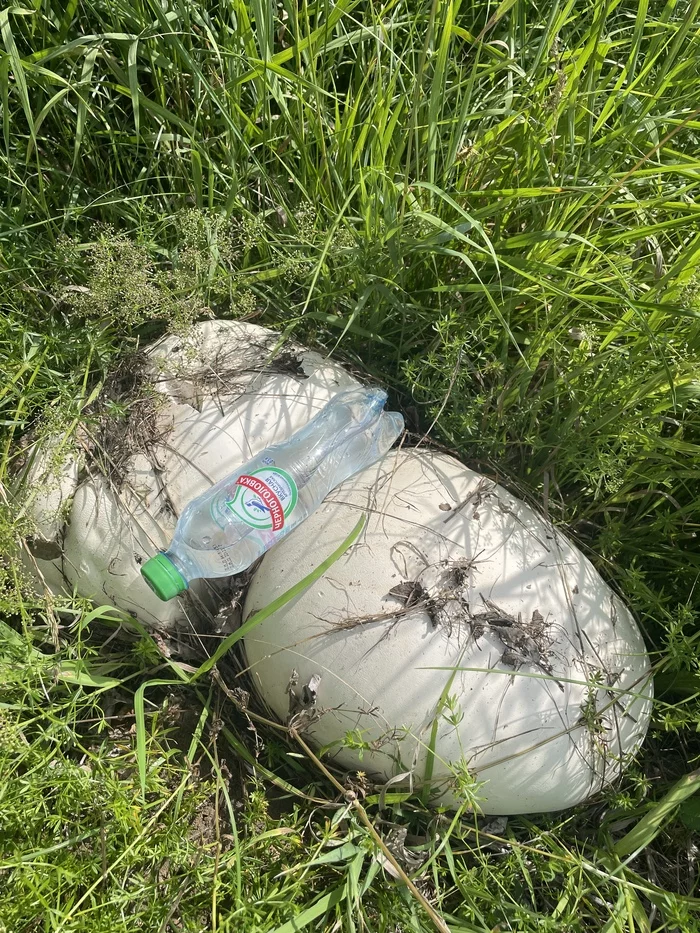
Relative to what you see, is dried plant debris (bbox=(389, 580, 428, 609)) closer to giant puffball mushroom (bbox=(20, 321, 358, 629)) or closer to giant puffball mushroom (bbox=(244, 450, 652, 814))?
giant puffball mushroom (bbox=(244, 450, 652, 814))

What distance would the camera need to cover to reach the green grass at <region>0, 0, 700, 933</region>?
1464 millimetres

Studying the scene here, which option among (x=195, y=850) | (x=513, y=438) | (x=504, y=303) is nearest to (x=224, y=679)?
(x=195, y=850)

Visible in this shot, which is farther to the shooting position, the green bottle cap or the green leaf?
the green leaf

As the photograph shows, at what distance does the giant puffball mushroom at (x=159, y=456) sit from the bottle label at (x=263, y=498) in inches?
4.0

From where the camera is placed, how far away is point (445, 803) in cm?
150

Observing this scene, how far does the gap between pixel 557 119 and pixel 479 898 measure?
1763 millimetres

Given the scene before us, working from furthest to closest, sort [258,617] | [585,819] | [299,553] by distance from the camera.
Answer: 1. [585,819]
2. [299,553]
3. [258,617]

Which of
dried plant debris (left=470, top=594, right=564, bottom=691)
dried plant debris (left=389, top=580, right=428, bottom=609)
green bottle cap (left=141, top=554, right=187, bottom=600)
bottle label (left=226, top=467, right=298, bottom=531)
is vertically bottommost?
dried plant debris (left=470, top=594, right=564, bottom=691)

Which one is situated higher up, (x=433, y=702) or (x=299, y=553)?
(x=299, y=553)

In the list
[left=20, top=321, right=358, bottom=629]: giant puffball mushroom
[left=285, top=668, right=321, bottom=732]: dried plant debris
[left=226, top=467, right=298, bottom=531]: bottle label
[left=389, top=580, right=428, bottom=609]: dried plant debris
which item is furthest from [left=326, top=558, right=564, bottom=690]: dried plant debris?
[left=20, top=321, right=358, bottom=629]: giant puffball mushroom

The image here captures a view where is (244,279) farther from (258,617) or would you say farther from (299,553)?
(258,617)

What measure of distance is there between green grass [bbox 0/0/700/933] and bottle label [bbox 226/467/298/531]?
39cm

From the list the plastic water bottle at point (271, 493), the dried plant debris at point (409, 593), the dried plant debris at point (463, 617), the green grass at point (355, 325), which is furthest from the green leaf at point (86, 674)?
the dried plant debris at point (409, 593)

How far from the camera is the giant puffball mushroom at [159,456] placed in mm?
1502
